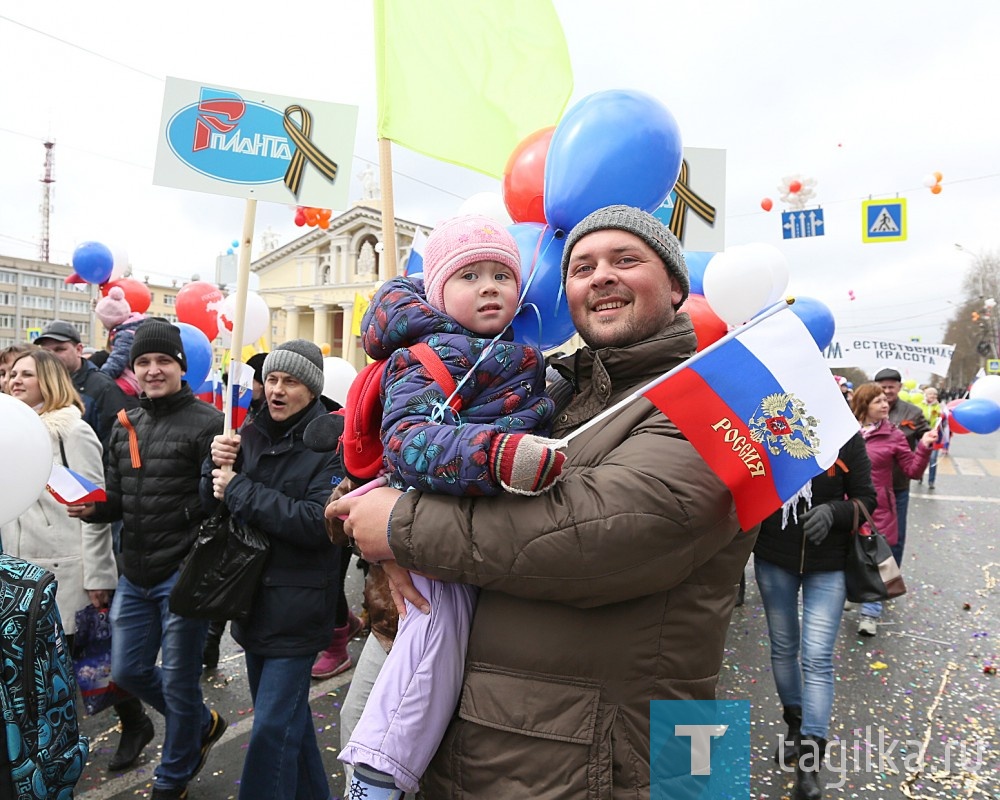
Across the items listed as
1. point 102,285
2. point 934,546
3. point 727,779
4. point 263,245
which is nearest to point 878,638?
point 934,546

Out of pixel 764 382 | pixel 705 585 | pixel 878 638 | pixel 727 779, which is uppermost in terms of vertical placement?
pixel 764 382

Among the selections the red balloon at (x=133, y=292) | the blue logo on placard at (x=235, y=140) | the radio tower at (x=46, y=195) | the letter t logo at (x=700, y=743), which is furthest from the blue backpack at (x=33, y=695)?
the radio tower at (x=46, y=195)

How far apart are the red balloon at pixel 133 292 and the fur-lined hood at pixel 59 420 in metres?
6.56

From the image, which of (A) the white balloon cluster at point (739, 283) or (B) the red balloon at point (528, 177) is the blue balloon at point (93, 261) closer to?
(B) the red balloon at point (528, 177)

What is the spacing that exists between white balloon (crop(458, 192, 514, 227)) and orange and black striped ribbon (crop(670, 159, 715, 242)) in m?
0.81

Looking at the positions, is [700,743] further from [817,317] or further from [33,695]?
[817,317]

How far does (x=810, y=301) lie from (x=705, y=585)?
386cm

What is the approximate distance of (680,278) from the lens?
180 cm

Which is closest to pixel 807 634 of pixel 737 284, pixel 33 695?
pixel 737 284

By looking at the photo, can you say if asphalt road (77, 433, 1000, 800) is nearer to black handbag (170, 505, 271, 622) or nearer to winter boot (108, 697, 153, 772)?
winter boot (108, 697, 153, 772)

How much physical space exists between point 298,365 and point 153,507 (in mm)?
1169

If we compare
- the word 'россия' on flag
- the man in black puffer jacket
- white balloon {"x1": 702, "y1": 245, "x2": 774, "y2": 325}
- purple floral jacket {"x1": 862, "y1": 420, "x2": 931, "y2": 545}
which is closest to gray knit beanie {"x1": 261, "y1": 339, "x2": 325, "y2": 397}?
the man in black puffer jacket

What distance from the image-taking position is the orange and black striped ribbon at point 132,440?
3.44 metres

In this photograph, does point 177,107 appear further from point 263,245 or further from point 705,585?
point 263,245
